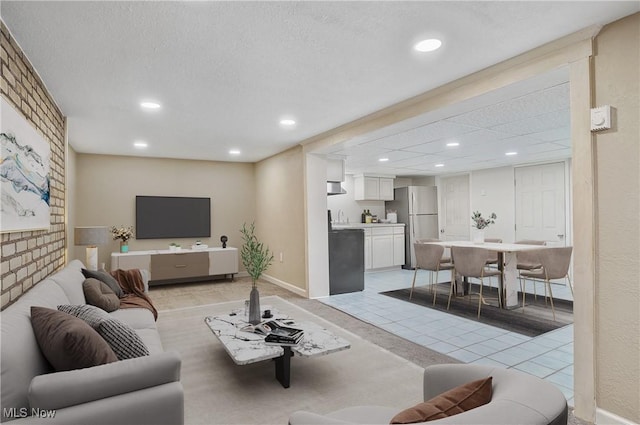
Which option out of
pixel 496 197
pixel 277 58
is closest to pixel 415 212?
pixel 496 197

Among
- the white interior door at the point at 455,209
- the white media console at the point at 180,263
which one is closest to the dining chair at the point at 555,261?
the white interior door at the point at 455,209

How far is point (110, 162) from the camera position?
625cm

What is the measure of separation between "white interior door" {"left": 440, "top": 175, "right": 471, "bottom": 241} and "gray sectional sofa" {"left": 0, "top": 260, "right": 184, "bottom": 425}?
7.74 m

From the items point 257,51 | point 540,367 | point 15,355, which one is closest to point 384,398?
point 540,367

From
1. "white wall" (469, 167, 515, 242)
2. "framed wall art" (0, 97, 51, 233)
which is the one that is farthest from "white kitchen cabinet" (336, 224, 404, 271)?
"framed wall art" (0, 97, 51, 233)

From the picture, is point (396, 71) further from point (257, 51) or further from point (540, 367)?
point (540, 367)

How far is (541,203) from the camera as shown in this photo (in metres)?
6.71

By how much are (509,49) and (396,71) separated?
30.9 inches

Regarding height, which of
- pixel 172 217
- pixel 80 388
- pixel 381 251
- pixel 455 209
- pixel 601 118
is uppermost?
pixel 601 118

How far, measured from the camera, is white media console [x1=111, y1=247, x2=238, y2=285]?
5930 millimetres

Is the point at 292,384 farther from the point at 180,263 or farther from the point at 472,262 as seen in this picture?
the point at 180,263

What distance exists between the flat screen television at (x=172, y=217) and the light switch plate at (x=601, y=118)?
245 inches

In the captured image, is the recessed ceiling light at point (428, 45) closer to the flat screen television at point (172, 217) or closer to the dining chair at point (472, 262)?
the dining chair at point (472, 262)

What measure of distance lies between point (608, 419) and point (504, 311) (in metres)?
2.64
